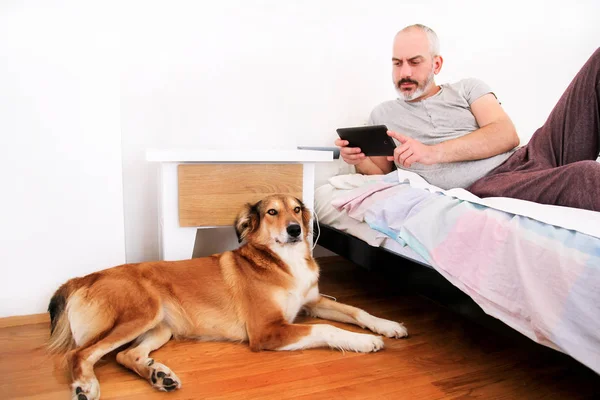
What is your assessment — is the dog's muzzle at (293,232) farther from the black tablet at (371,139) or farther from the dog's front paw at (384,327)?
the black tablet at (371,139)

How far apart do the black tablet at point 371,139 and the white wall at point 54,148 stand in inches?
41.7

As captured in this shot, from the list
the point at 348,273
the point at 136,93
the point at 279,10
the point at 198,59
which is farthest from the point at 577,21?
the point at 136,93

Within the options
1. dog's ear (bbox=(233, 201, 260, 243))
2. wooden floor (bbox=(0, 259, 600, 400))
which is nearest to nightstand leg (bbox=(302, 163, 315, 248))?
dog's ear (bbox=(233, 201, 260, 243))

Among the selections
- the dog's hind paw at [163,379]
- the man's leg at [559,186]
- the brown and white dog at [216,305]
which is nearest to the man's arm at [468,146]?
the man's leg at [559,186]

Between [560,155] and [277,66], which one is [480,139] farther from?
[277,66]

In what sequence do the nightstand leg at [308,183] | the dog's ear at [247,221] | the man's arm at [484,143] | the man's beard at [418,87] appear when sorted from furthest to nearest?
the man's beard at [418,87], the nightstand leg at [308,183], the man's arm at [484,143], the dog's ear at [247,221]

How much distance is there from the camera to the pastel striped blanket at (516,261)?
36.4 inches

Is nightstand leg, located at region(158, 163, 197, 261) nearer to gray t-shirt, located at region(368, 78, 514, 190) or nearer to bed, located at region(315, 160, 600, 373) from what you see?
bed, located at region(315, 160, 600, 373)

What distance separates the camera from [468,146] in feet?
6.08

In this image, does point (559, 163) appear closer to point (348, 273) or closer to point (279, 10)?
point (348, 273)

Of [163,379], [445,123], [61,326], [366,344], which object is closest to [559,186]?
[445,123]

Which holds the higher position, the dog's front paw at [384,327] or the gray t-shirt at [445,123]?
the gray t-shirt at [445,123]

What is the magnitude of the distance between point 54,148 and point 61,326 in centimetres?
73

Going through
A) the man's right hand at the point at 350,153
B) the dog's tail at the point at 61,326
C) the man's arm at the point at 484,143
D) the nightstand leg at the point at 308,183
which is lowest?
the dog's tail at the point at 61,326
